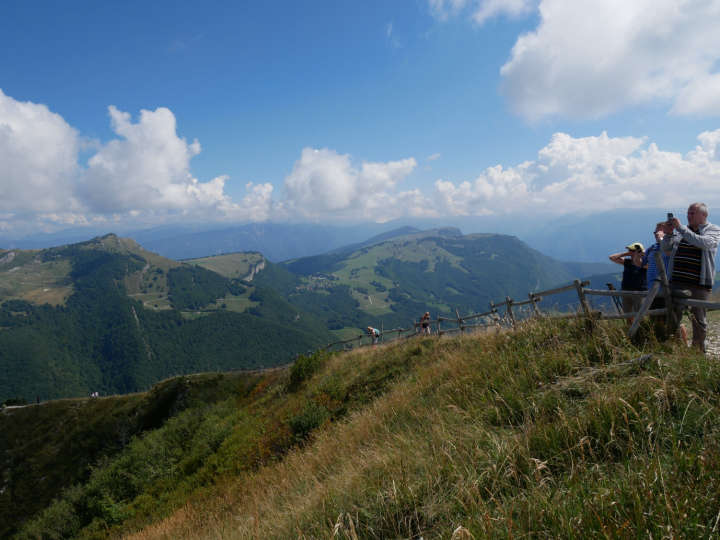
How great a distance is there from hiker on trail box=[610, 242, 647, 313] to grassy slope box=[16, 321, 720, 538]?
1.78 meters

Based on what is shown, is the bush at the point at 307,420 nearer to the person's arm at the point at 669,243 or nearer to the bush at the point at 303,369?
the bush at the point at 303,369

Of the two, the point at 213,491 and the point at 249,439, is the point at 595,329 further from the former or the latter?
the point at 249,439

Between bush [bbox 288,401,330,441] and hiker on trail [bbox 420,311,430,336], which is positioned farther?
hiker on trail [bbox 420,311,430,336]

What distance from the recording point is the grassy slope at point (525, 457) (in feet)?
6.40

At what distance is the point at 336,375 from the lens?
13719 mm

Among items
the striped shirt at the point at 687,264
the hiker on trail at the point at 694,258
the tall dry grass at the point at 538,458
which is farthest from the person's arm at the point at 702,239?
the tall dry grass at the point at 538,458

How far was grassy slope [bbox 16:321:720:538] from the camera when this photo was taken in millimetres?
1952

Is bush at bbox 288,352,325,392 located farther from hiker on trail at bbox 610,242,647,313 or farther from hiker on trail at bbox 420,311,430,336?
hiker on trail at bbox 610,242,647,313

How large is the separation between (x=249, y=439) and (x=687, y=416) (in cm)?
1211

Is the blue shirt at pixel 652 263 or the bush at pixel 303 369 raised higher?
the blue shirt at pixel 652 263

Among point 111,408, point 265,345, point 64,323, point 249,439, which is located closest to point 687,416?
point 249,439

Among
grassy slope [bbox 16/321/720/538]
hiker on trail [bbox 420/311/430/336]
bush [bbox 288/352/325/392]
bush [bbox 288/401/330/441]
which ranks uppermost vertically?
grassy slope [bbox 16/321/720/538]

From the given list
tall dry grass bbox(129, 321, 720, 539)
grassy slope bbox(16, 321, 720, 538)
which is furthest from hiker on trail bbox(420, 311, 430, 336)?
tall dry grass bbox(129, 321, 720, 539)

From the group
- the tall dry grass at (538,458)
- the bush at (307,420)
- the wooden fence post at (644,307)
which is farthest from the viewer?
the bush at (307,420)
